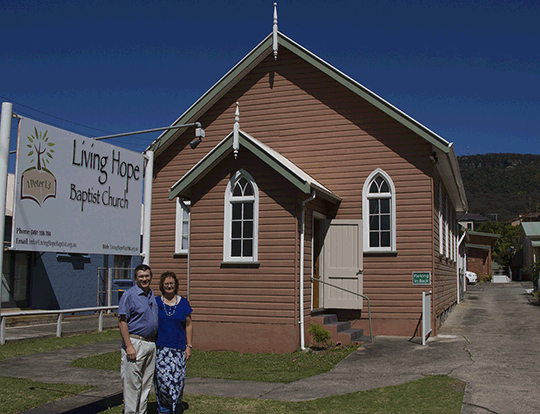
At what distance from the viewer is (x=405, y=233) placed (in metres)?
13.9

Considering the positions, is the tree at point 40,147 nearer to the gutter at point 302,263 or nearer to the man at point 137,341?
the man at point 137,341

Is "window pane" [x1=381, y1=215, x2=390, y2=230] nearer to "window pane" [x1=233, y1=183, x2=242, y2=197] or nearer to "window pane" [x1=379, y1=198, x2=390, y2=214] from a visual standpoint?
"window pane" [x1=379, y1=198, x2=390, y2=214]

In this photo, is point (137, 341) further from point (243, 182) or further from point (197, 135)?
point (243, 182)

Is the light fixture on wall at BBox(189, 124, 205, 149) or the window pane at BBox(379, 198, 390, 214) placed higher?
the light fixture on wall at BBox(189, 124, 205, 149)

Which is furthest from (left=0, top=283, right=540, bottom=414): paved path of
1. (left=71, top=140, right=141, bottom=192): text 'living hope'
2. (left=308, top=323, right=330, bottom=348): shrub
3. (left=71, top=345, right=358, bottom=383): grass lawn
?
(left=71, top=140, right=141, bottom=192): text 'living hope'

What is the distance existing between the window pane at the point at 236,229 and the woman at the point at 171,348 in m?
6.06

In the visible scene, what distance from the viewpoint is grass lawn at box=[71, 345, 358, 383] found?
9.67m

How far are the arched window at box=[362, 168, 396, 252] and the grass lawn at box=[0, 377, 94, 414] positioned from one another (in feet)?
26.8

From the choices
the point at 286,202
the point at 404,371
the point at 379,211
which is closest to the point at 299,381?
the point at 404,371

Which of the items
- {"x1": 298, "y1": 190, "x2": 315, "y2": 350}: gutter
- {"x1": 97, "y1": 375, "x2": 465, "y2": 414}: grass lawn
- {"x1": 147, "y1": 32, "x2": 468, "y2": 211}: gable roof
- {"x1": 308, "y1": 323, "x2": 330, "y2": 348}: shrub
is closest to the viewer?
{"x1": 97, "y1": 375, "x2": 465, "y2": 414}: grass lawn

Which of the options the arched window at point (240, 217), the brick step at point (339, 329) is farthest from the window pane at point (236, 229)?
the brick step at point (339, 329)

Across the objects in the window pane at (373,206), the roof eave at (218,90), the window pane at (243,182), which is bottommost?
the window pane at (373,206)

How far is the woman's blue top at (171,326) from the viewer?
668 cm

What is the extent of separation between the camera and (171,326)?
22.0 feet
